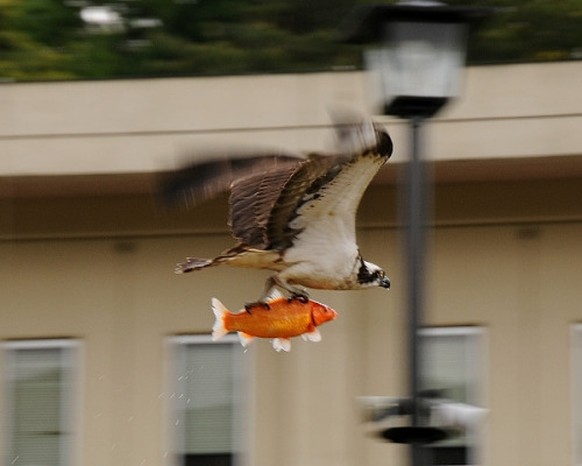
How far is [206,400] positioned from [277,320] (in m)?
5.79

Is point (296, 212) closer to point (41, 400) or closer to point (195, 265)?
point (195, 265)

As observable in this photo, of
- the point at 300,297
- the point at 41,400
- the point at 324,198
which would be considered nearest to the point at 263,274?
the point at 41,400

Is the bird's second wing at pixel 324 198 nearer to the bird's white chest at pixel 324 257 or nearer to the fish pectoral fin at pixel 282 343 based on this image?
the bird's white chest at pixel 324 257

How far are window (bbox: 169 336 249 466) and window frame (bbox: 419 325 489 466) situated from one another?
52.3 inches

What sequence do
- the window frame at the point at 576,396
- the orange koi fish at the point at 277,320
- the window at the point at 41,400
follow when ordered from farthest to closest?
1. the window at the point at 41,400
2. the window frame at the point at 576,396
3. the orange koi fish at the point at 277,320

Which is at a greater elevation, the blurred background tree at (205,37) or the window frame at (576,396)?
the blurred background tree at (205,37)

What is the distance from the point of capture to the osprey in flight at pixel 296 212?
566cm

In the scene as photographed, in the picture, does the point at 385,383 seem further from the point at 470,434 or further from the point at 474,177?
the point at 474,177

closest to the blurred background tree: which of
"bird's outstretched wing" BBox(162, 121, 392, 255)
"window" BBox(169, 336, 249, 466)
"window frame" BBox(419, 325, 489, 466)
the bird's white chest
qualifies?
"window frame" BBox(419, 325, 489, 466)

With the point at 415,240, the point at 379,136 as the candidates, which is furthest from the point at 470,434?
the point at 379,136

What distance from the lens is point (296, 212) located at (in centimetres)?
585

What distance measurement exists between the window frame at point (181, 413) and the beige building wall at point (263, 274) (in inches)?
1.3

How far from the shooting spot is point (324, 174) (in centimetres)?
571

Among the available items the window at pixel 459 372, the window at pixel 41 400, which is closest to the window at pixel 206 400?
the window at pixel 41 400
